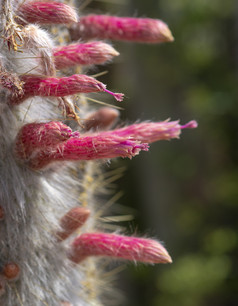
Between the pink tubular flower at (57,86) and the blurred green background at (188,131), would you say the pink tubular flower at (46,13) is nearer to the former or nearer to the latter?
the pink tubular flower at (57,86)

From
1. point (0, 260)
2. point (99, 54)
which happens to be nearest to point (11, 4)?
point (99, 54)

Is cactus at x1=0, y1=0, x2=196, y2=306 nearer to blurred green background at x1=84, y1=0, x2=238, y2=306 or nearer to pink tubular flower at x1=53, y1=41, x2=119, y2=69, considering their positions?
pink tubular flower at x1=53, y1=41, x2=119, y2=69

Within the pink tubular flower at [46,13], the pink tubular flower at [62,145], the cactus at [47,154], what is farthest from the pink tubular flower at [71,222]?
the pink tubular flower at [46,13]

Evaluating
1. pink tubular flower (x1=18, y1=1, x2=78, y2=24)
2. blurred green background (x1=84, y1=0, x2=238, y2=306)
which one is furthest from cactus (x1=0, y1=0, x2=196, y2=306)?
blurred green background (x1=84, y1=0, x2=238, y2=306)

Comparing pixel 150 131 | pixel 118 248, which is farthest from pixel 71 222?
pixel 150 131

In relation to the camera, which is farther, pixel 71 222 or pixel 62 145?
pixel 71 222

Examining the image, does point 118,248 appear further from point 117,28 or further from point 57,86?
point 117,28

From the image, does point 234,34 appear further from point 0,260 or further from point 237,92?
point 0,260

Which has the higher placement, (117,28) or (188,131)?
(117,28)
